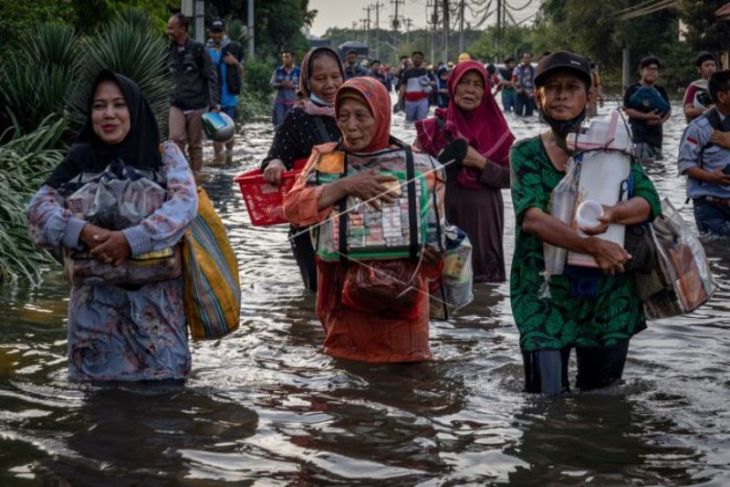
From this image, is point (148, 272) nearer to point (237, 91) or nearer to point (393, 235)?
point (393, 235)

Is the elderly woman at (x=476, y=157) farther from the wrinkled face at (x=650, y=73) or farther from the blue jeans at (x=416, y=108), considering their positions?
the blue jeans at (x=416, y=108)

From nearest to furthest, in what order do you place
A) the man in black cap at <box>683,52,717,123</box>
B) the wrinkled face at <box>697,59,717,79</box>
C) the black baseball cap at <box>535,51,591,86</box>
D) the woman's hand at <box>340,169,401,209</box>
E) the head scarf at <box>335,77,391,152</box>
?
the black baseball cap at <box>535,51,591,86</box> → the woman's hand at <box>340,169,401,209</box> → the head scarf at <box>335,77,391,152</box> → the man in black cap at <box>683,52,717,123</box> → the wrinkled face at <box>697,59,717,79</box>

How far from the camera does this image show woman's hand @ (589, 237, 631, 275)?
5762 mm

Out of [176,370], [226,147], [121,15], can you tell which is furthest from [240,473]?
[226,147]

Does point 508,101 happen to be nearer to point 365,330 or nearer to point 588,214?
point 365,330

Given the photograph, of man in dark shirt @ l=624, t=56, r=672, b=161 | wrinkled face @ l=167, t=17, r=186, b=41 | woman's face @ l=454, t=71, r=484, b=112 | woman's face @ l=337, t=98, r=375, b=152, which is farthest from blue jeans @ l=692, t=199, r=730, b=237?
wrinkled face @ l=167, t=17, r=186, b=41

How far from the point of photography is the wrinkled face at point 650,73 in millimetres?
17748

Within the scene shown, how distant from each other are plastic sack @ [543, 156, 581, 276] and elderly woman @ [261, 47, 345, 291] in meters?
2.30

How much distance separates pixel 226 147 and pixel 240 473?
1574 cm

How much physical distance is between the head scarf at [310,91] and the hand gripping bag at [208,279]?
1.84m

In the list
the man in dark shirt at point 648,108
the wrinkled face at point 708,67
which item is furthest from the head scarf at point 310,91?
the man in dark shirt at point 648,108

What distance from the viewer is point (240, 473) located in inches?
215

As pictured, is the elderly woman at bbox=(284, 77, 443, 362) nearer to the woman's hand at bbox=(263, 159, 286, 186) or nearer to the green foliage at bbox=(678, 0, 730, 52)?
the woman's hand at bbox=(263, 159, 286, 186)

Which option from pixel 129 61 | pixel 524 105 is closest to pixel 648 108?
pixel 129 61
